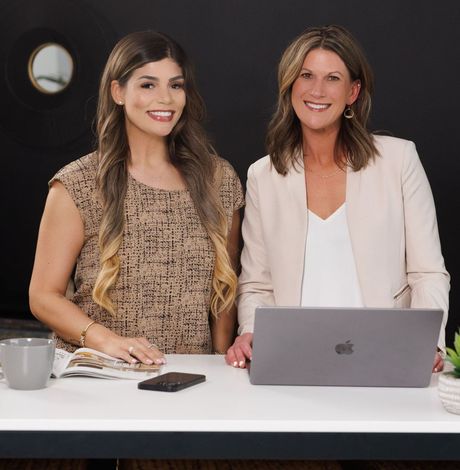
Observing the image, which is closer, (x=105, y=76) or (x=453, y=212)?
(x=105, y=76)

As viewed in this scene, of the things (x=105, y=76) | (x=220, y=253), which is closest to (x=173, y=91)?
(x=105, y=76)

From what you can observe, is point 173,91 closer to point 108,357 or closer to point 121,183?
point 121,183

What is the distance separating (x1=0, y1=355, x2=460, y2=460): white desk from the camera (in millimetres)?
1498

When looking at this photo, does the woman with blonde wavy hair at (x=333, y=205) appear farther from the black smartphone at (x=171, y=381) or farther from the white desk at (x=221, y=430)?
the white desk at (x=221, y=430)

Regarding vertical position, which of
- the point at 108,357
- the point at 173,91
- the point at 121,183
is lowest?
the point at 108,357

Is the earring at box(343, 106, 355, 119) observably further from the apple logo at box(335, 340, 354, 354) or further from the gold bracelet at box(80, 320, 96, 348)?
the apple logo at box(335, 340, 354, 354)

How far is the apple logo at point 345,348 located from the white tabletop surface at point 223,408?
0.08m

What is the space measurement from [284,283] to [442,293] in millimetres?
469

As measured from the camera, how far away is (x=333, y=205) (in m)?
2.80

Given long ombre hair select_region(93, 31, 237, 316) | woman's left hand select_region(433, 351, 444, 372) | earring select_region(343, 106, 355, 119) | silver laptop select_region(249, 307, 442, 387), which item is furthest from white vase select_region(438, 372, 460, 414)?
earring select_region(343, 106, 355, 119)

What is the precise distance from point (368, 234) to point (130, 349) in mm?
906

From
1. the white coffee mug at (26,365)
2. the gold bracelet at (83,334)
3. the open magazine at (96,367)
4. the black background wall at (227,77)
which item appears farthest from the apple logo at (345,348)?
the black background wall at (227,77)

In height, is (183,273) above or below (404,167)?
below

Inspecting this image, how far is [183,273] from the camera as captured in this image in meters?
2.63
